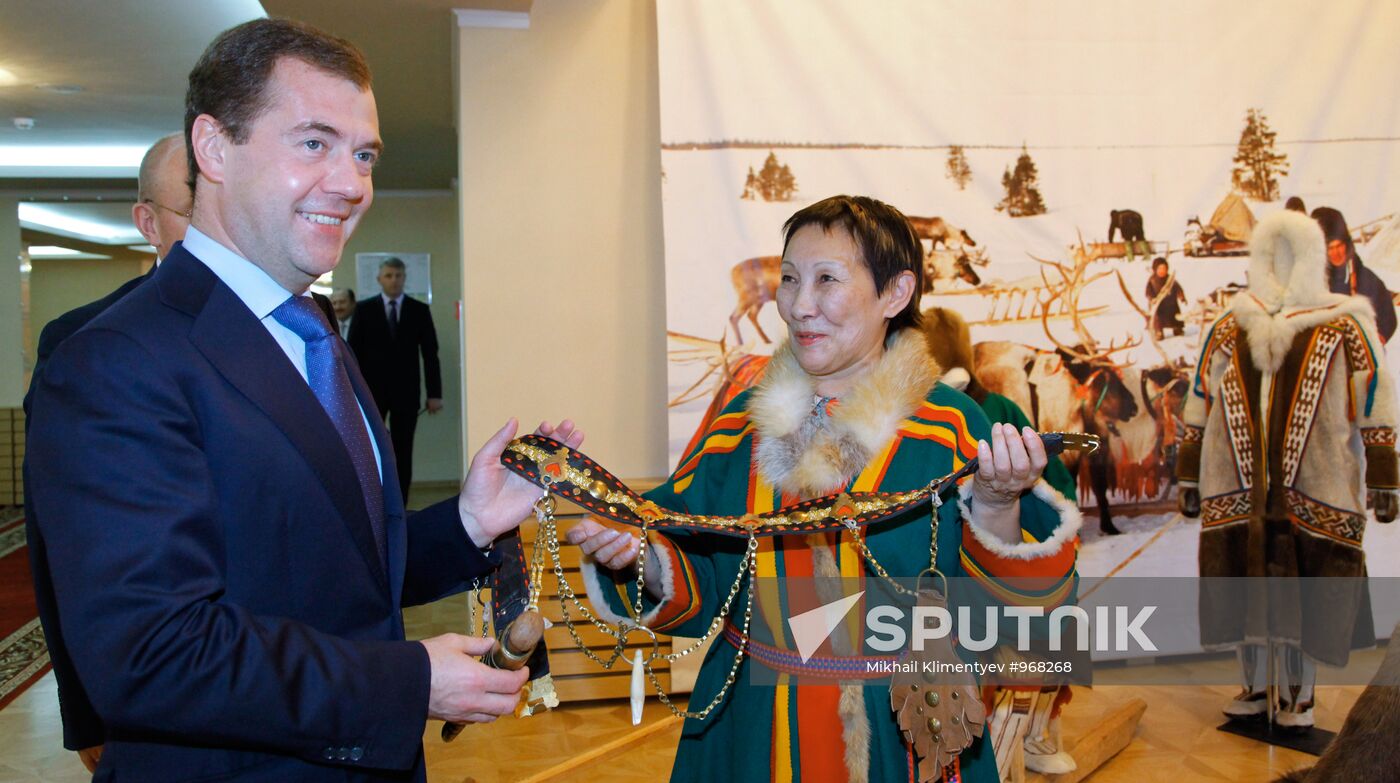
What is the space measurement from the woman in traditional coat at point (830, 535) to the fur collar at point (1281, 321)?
2.69 metres

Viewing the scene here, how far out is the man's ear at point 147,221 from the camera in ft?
8.13

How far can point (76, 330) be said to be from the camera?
1366 mm

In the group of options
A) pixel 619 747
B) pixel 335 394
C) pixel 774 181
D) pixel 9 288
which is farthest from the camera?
pixel 9 288

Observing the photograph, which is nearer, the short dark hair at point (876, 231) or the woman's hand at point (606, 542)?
the woman's hand at point (606, 542)

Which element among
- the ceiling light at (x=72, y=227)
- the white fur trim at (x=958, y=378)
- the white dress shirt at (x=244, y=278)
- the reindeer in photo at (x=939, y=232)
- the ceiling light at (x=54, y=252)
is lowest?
the white fur trim at (x=958, y=378)

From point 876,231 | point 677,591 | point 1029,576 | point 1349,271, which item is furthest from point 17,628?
point 1349,271

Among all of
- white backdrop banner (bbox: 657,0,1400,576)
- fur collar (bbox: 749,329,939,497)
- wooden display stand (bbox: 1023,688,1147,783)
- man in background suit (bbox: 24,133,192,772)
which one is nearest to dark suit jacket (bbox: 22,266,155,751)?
man in background suit (bbox: 24,133,192,772)

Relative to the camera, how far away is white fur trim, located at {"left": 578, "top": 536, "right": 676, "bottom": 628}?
1734 millimetres

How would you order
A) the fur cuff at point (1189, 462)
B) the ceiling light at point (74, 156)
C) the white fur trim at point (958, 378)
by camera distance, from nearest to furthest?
the white fur trim at point (958, 378), the fur cuff at point (1189, 462), the ceiling light at point (74, 156)

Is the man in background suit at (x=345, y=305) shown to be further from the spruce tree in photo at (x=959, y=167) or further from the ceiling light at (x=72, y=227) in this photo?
the spruce tree in photo at (x=959, y=167)

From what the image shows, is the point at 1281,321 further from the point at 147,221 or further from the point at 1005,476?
the point at 147,221

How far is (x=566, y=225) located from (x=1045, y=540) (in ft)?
9.71

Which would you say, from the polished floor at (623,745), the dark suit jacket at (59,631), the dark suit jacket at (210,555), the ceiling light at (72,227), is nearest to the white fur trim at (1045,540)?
the dark suit jacket at (210,555)

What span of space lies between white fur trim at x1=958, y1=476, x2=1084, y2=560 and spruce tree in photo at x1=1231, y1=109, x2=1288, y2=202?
349 centimetres
